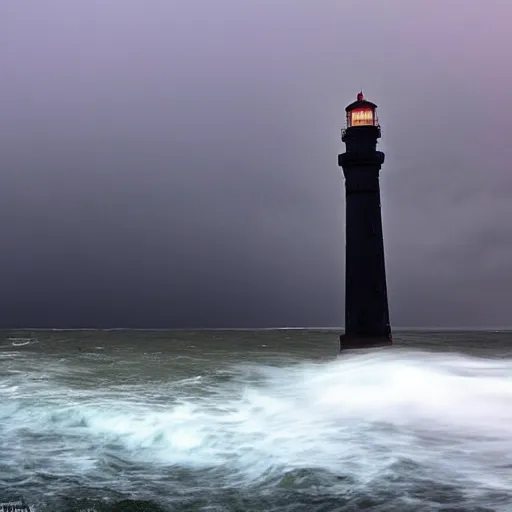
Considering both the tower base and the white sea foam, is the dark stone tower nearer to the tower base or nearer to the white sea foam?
the tower base

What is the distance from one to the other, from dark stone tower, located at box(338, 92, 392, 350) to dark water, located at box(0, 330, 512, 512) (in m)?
4.37

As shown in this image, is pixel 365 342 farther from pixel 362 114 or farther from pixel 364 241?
pixel 362 114

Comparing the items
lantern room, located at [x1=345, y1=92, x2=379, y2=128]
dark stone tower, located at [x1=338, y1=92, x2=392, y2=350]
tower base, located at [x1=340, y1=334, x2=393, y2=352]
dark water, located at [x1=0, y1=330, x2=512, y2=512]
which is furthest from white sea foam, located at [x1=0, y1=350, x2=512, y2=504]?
lantern room, located at [x1=345, y1=92, x2=379, y2=128]

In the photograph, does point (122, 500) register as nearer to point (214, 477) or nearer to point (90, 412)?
point (214, 477)

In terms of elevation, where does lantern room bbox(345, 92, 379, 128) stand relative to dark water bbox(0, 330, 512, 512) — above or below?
above

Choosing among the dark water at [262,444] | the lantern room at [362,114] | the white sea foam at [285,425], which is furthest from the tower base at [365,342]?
the lantern room at [362,114]

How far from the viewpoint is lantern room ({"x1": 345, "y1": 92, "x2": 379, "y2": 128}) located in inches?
872

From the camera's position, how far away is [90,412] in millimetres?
11094

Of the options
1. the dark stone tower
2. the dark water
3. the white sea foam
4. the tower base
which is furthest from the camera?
the dark stone tower

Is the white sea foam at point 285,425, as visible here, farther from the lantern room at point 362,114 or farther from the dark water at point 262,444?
the lantern room at point 362,114

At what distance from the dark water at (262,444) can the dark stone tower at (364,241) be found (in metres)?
4.37

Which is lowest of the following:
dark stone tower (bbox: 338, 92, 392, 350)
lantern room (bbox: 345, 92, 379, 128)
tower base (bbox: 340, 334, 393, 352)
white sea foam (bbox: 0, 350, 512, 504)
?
white sea foam (bbox: 0, 350, 512, 504)

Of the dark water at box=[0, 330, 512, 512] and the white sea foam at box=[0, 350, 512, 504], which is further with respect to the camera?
the white sea foam at box=[0, 350, 512, 504]

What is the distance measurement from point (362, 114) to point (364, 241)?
4862mm
